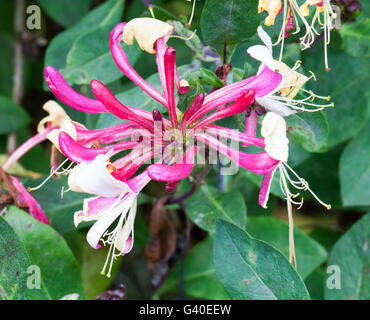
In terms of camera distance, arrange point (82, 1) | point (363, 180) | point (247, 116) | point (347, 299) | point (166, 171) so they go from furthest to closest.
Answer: point (82, 1), point (363, 180), point (347, 299), point (247, 116), point (166, 171)

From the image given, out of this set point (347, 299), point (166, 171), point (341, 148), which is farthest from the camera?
point (341, 148)

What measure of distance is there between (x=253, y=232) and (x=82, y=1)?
819mm

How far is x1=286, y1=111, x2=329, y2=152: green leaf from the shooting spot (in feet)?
3.33

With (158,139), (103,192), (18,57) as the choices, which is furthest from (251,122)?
(18,57)

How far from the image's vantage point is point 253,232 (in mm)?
1310

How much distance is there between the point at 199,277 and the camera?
1337 millimetres

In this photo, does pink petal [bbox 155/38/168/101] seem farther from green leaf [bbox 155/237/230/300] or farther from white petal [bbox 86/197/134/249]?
green leaf [bbox 155/237/230/300]

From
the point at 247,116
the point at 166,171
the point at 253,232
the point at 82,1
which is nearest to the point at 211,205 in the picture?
the point at 253,232

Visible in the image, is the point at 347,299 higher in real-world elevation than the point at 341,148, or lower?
lower

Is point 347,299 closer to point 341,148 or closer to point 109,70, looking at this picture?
point 341,148

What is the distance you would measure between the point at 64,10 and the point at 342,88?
805 mm

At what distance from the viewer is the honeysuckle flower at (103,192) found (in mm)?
715

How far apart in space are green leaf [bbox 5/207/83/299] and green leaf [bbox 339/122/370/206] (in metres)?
0.63

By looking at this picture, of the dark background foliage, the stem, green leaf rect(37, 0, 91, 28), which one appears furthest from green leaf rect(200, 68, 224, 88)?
the stem
